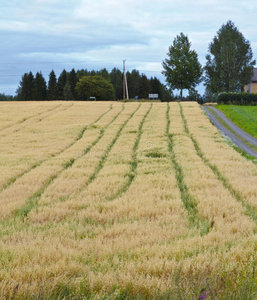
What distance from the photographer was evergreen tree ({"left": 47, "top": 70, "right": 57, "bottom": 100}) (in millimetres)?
124438

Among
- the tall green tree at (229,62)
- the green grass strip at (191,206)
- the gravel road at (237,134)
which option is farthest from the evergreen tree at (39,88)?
the green grass strip at (191,206)

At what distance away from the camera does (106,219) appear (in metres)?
7.53

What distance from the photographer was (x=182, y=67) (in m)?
77.1

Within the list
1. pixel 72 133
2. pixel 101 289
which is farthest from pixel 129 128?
pixel 101 289

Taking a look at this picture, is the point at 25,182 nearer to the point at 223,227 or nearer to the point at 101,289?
the point at 223,227

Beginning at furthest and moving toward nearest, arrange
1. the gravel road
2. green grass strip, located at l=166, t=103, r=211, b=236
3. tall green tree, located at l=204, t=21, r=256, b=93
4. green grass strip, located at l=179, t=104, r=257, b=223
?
tall green tree, located at l=204, t=21, r=256, b=93
the gravel road
green grass strip, located at l=179, t=104, r=257, b=223
green grass strip, located at l=166, t=103, r=211, b=236

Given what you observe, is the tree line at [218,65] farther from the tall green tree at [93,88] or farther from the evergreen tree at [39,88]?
the evergreen tree at [39,88]

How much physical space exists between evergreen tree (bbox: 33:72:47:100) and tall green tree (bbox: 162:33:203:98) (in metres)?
61.3

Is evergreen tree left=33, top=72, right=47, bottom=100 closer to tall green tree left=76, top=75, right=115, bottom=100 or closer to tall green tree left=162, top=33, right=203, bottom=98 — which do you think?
tall green tree left=76, top=75, right=115, bottom=100

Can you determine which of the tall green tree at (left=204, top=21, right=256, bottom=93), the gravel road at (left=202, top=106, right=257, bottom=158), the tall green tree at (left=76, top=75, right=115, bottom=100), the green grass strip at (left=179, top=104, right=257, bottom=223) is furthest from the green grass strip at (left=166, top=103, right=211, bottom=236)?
the tall green tree at (left=76, top=75, right=115, bottom=100)

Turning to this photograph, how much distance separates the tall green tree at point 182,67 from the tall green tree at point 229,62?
4.05 metres

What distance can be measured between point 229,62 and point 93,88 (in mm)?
58730

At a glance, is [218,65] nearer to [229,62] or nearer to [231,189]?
[229,62]

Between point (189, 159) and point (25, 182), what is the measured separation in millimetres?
7391
